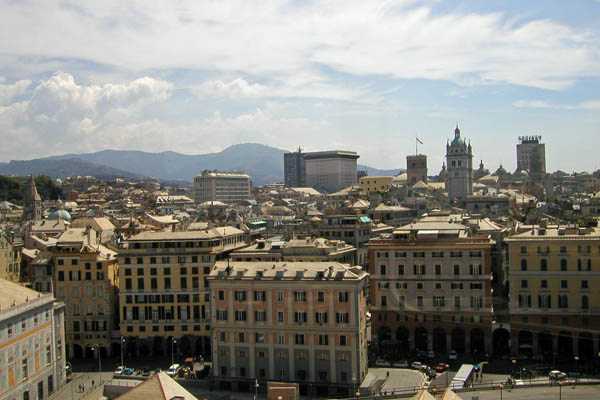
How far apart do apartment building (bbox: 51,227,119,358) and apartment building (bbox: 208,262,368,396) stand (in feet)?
48.4

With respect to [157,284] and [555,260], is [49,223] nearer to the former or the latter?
[157,284]

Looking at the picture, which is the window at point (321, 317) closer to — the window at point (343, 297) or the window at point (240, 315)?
the window at point (343, 297)

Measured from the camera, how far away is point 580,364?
48656 millimetres

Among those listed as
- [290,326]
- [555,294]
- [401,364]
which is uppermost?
[555,294]

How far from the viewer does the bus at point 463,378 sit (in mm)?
43106

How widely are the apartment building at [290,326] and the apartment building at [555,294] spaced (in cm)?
1254

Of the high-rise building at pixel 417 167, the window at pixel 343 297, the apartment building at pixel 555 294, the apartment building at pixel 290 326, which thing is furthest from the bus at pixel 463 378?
the high-rise building at pixel 417 167

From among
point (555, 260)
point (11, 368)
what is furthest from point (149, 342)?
point (555, 260)

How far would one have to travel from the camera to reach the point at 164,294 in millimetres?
58594

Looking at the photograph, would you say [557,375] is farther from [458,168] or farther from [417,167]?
[417,167]

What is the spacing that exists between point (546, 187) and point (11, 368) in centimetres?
15503

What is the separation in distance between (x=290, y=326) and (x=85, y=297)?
21.3m

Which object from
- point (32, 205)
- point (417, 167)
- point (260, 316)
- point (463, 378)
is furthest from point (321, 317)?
point (417, 167)

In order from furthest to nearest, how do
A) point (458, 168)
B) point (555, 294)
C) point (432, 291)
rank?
point (458, 168)
point (432, 291)
point (555, 294)
